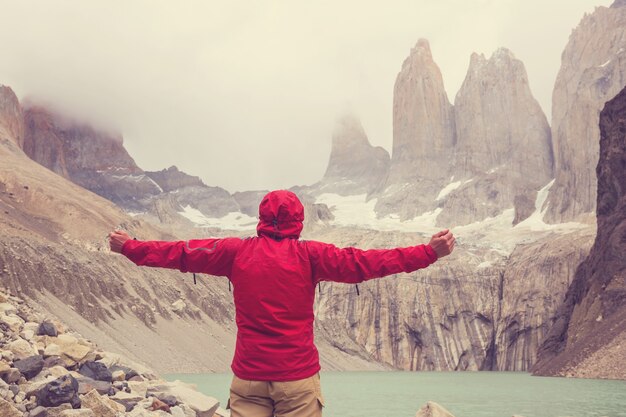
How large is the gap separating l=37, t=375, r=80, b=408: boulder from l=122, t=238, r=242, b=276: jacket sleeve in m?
6.13

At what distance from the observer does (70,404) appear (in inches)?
418

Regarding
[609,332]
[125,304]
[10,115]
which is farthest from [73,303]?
[10,115]

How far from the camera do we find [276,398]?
5.20 metres

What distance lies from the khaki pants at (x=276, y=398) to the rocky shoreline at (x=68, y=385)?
607cm

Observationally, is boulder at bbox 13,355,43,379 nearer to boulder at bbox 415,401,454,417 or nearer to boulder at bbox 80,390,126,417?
boulder at bbox 80,390,126,417

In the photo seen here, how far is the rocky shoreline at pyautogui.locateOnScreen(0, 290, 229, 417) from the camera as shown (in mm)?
10750

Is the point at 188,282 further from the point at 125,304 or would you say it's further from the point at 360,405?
the point at 360,405

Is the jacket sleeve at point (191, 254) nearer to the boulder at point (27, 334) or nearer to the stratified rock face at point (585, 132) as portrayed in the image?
the boulder at point (27, 334)

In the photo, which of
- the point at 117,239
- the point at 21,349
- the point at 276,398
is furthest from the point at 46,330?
the point at 276,398

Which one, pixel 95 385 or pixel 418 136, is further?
pixel 418 136

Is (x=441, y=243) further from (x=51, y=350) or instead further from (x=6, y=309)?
(x=6, y=309)

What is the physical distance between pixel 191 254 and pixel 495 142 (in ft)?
582

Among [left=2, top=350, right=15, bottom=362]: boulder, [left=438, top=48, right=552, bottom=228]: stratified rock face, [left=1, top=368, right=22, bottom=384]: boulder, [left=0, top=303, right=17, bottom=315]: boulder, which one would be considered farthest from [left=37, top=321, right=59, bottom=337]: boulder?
[left=438, top=48, right=552, bottom=228]: stratified rock face

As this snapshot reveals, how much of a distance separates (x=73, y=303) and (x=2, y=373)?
57.8 meters
